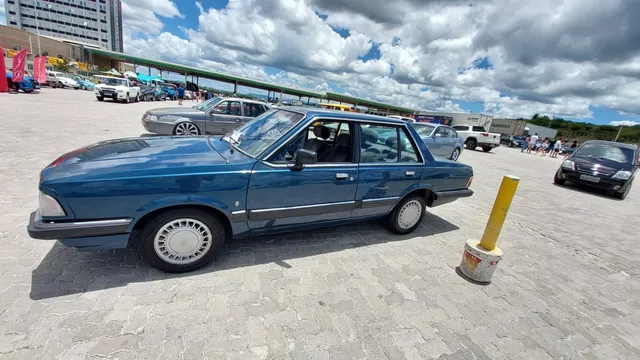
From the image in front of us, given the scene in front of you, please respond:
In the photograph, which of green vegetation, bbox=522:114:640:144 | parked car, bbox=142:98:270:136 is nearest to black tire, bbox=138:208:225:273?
parked car, bbox=142:98:270:136

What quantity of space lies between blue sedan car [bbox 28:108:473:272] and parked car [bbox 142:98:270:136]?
15.9ft

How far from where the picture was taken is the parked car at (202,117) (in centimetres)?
767

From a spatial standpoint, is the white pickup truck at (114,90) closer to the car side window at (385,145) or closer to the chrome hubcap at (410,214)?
the car side window at (385,145)

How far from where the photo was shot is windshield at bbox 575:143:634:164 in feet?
26.4

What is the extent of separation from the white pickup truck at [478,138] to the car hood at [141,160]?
62.4 feet

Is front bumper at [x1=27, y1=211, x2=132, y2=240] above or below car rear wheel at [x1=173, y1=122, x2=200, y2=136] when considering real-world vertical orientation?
below

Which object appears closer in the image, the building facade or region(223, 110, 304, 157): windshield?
region(223, 110, 304, 157): windshield

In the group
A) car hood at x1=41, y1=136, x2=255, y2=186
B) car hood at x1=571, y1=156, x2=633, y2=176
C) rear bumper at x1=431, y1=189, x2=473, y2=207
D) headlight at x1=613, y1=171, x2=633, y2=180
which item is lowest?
rear bumper at x1=431, y1=189, x2=473, y2=207

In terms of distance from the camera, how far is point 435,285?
9.34ft

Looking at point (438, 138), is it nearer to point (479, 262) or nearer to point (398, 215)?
point (398, 215)

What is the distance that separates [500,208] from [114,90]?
23487 mm

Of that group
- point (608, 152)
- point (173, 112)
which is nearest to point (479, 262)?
point (173, 112)

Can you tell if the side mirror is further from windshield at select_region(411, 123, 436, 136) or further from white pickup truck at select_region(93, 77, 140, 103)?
white pickup truck at select_region(93, 77, 140, 103)

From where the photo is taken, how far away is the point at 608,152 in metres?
8.34
